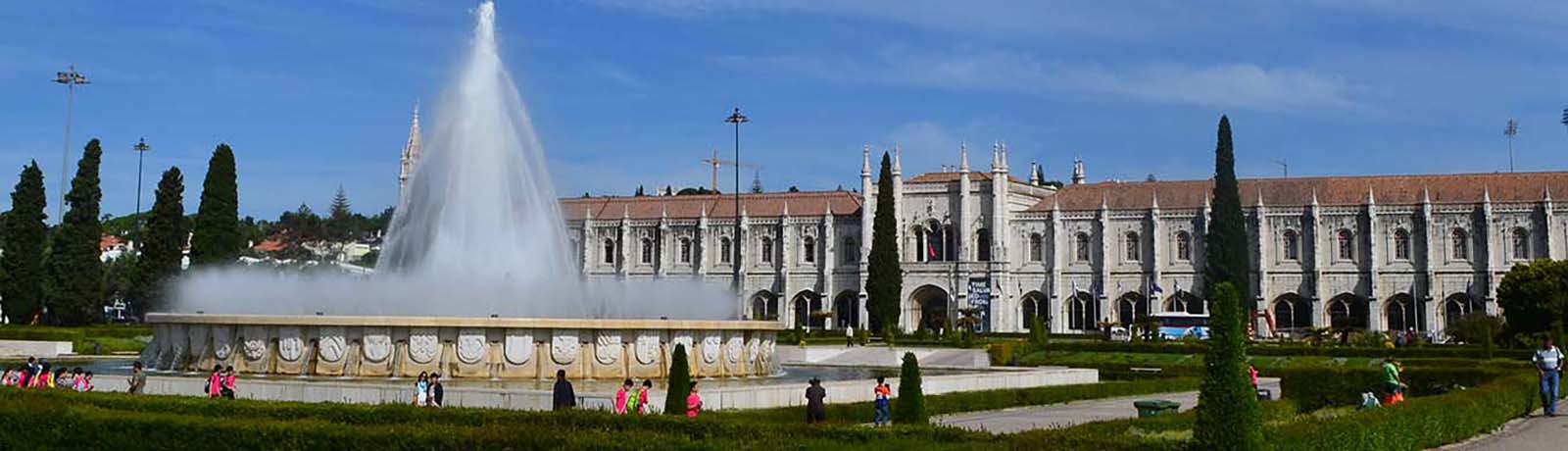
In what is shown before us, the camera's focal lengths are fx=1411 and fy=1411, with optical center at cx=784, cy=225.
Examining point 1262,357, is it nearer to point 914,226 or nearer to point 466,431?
point 914,226

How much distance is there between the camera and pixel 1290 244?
62.4 meters

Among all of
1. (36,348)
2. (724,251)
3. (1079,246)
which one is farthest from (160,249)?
(1079,246)

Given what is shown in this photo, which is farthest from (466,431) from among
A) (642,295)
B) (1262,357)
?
(1262,357)

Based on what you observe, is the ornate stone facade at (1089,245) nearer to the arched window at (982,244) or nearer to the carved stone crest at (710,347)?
the arched window at (982,244)

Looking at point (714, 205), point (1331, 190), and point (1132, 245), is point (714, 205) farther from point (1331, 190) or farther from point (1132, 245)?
point (1331, 190)

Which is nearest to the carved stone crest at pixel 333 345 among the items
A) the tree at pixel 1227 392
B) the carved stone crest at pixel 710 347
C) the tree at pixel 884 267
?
the carved stone crest at pixel 710 347

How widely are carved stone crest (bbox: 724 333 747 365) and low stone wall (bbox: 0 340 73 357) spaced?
22.4 m

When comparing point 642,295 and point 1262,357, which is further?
point 1262,357

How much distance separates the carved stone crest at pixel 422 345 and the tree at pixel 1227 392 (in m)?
15.2

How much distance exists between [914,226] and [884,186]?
22.0ft

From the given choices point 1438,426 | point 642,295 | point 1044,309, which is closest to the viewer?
point 1438,426

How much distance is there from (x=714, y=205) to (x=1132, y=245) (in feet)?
75.2

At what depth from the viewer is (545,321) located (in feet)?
76.3

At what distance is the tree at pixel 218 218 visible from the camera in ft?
178
